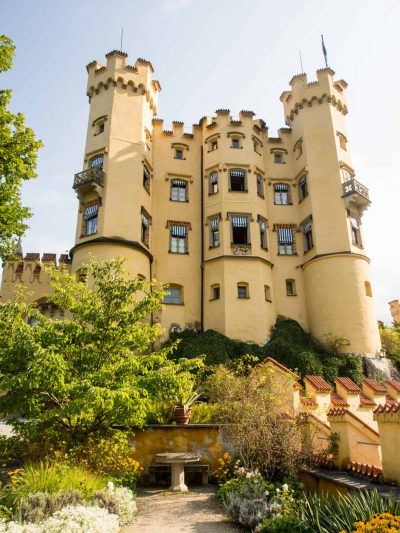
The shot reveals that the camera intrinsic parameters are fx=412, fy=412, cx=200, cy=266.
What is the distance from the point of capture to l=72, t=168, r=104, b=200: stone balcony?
25.0 meters

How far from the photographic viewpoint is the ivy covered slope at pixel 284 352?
2191 cm

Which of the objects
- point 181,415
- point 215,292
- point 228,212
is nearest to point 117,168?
point 228,212

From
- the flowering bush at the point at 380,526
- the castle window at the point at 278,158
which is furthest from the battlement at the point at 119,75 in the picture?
the flowering bush at the point at 380,526

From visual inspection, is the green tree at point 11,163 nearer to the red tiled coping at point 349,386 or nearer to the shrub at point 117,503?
the shrub at point 117,503

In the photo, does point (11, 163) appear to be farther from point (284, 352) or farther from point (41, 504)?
point (284, 352)

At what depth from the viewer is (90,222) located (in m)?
25.2

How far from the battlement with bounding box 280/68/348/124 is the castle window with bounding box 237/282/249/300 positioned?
14.4m

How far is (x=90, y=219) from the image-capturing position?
25.3 m

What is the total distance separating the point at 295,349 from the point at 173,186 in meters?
14.2

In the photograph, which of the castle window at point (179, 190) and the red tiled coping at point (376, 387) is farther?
the castle window at point (179, 190)

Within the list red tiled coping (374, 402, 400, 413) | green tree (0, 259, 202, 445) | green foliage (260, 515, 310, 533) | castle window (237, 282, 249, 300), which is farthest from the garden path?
castle window (237, 282, 249, 300)

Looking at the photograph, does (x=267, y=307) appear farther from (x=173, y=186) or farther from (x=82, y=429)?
(x=82, y=429)

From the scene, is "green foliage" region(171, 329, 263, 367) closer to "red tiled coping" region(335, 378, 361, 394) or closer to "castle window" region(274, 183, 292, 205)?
"red tiled coping" region(335, 378, 361, 394)

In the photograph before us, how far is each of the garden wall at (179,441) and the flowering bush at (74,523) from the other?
16.8 ft
